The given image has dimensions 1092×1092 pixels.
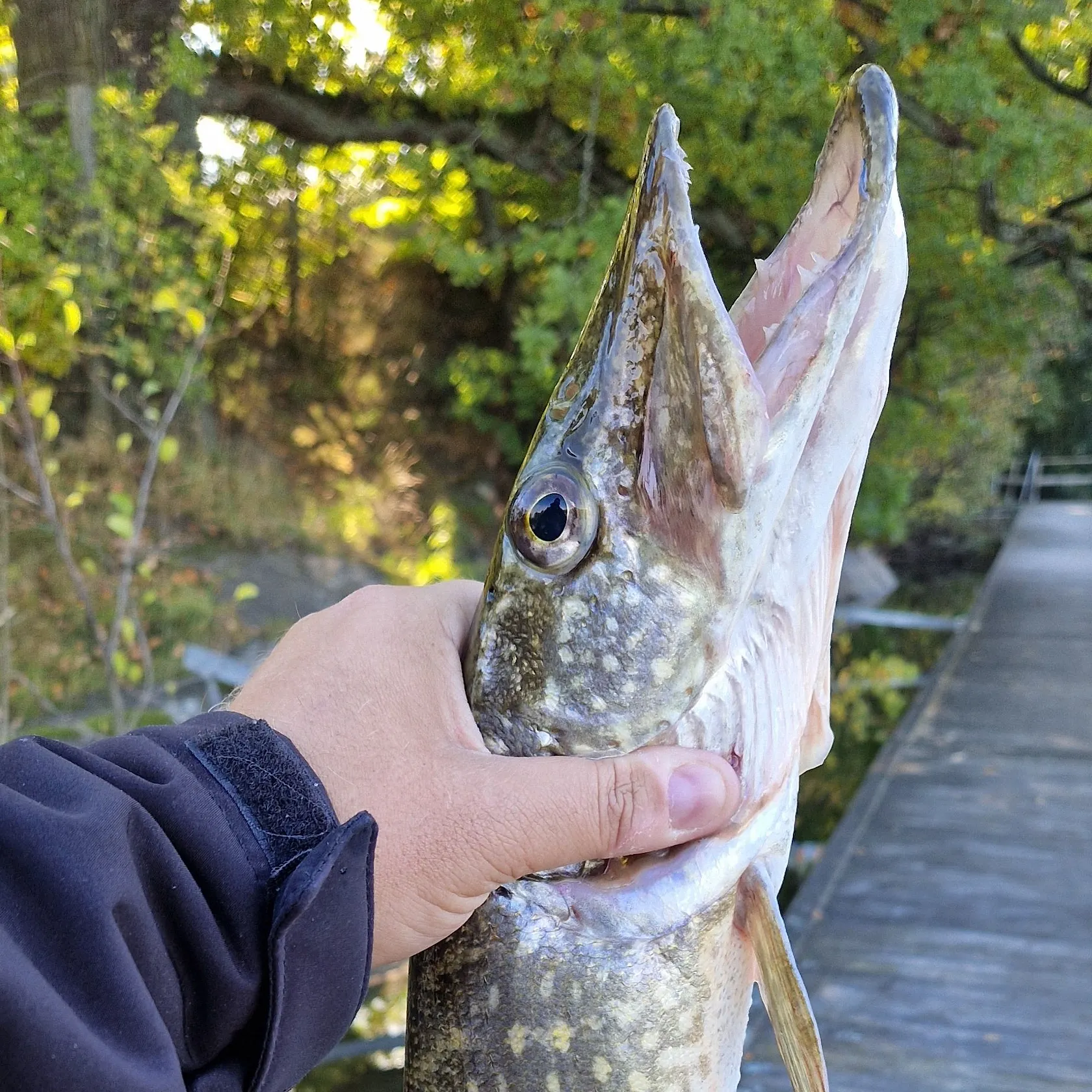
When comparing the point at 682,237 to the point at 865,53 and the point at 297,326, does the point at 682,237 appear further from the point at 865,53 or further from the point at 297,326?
the point at 297,326

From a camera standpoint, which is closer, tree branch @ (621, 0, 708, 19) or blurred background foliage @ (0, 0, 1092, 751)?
blurred background foliage @ (0, 0, 1092, 751)

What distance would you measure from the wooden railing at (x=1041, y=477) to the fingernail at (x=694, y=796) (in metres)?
24.9

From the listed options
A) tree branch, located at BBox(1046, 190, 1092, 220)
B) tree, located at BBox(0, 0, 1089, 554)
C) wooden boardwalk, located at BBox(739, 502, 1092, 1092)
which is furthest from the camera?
tree branch, located at BBox(1046, 190, 1092, 220)

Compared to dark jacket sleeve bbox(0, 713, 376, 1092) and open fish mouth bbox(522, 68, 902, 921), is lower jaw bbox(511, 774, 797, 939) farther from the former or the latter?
dark jacket sleeve bbox(0, 713, 376, 1092)

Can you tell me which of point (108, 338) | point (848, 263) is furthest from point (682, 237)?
point (108, 338)

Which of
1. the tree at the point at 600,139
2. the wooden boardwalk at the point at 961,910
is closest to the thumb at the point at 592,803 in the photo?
the wooden boardwalk at the point at 961,910

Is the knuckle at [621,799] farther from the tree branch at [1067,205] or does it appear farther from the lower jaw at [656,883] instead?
the tree branch at [1067,205]

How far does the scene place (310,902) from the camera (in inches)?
40.5

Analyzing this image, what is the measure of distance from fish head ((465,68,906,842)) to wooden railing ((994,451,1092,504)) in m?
24.8

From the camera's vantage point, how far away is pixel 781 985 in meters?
1.31

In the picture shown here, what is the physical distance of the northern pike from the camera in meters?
1.17

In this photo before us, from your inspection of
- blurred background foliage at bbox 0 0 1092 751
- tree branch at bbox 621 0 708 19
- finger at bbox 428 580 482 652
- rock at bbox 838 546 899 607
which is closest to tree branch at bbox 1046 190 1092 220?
blurred background foliage at bbox 0 0 1092 751

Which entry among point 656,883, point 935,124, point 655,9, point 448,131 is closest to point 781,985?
point 656,883

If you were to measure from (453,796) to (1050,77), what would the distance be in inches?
248
